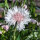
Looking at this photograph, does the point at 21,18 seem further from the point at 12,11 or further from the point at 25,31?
the point at 25,31

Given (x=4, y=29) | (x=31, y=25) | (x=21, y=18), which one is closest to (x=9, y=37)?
(x=4, y=29)

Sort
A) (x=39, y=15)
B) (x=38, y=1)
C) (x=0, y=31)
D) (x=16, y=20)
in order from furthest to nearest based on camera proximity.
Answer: (x=38, y=1) → (x=39, y=15) → (x=0, y=31) → (x=16, y=20)

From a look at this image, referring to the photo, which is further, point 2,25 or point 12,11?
point 2,25

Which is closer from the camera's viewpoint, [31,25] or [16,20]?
[16,20]

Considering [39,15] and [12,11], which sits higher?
[12,11]

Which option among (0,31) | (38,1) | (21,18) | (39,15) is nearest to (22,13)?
(21,18)

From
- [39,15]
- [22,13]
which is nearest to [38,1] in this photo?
[39,15]

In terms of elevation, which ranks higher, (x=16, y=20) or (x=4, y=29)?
(x=16, y=20)

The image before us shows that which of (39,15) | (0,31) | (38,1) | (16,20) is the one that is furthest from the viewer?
(38,1)

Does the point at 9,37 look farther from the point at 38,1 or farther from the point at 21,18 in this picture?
the point at 38,1
